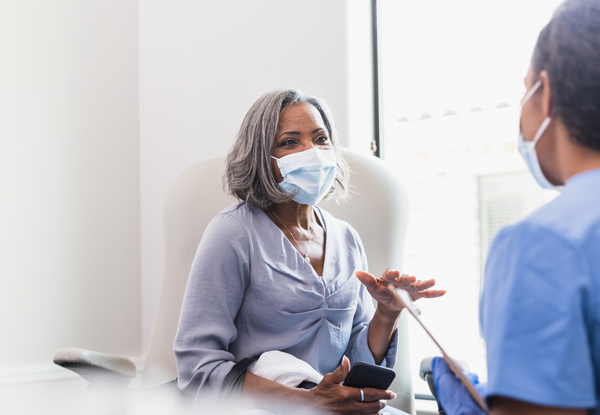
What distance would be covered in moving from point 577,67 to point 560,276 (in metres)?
0.23

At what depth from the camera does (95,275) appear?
86.4 inches

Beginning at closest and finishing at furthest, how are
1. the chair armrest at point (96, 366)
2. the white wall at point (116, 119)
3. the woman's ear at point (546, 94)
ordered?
1. the woman's ear at point (546, 94)
2. the chair armrest at point (96, 366)
3. the white wall at point (116, 119)

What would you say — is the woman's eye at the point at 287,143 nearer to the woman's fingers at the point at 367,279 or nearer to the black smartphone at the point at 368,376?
the woman's fingers at the point at 367,279

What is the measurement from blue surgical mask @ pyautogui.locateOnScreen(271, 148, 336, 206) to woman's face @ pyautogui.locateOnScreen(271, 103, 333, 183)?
0.02 metres

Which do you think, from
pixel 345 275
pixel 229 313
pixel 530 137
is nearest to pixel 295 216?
pixel 345 275

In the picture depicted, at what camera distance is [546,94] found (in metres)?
0.60

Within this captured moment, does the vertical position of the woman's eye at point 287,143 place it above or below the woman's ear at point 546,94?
above

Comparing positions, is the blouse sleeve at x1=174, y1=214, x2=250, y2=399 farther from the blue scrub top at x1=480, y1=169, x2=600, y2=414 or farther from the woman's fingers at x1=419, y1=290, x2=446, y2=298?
the blue scrub top at x1=480, y1=169, x2=600, y2=414

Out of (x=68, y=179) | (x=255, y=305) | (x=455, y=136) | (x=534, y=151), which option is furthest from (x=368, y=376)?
(x=68, y=179)

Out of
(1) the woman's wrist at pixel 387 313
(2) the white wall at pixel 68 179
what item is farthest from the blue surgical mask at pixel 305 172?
(2) the white wall at pixel 68 179

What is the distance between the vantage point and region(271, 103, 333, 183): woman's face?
1.40 m

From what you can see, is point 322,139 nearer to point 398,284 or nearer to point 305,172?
point 305,172

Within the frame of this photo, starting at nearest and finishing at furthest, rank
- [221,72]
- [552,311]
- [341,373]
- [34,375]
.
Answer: [552,311], [341,373], [34,375], [221,72]

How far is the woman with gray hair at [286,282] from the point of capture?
1.16 metres
